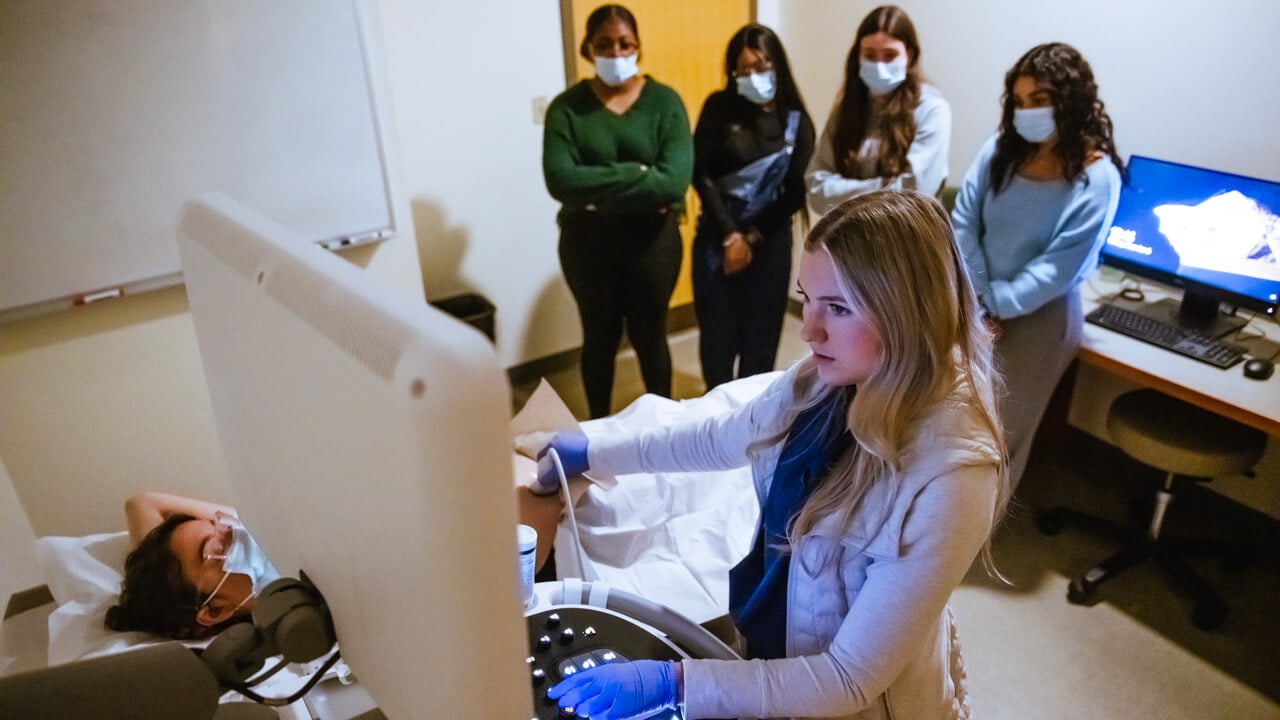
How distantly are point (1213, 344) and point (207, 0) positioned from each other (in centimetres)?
270

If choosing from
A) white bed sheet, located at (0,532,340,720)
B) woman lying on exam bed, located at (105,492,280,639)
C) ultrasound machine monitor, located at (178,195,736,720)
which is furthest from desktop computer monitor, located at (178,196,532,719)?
woman lying on exam bed, located at (105,492,280,639)

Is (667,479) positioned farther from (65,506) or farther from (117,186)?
(65,506)

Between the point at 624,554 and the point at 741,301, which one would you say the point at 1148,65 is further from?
the point at 624,554

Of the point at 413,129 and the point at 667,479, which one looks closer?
the point at 667,479

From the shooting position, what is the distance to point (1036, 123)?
6.96 ft

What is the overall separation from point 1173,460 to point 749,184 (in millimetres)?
1367

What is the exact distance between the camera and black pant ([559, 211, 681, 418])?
2.63m

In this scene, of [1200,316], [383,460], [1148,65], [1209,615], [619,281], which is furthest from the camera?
[619,281]

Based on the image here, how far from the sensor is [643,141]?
2.56m

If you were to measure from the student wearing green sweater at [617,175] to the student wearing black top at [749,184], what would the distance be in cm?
9

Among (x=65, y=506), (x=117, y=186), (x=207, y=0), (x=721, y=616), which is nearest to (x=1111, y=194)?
(x=721, y=616)

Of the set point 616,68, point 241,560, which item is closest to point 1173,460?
point 616,68

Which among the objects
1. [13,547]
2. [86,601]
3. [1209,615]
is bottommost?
[1209,615]

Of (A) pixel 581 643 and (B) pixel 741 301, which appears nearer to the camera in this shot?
(A) pixel 581 643
